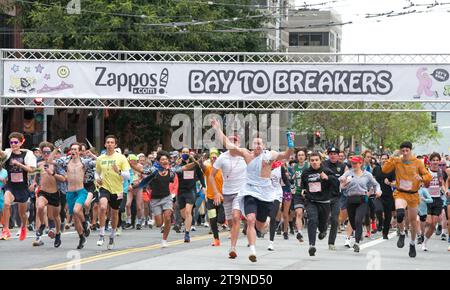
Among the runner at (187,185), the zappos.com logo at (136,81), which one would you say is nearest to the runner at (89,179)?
the runner at (187,185)

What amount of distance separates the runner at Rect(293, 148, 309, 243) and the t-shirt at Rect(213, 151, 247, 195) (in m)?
1.55

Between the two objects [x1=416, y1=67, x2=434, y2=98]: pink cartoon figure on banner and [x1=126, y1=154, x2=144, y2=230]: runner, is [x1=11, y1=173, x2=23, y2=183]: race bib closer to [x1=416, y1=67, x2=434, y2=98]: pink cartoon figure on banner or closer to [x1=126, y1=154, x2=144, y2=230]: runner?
[x1=126, y1=154, x2=144, y2=230]: runner

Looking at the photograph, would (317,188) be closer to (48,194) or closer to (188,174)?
(188,174)

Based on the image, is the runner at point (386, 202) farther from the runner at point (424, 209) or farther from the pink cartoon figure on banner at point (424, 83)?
the pink cartoon figure on banner at point (424, 83)

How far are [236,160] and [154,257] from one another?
212cm

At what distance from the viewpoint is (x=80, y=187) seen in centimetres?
1873

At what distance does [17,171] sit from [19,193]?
1.40 ft

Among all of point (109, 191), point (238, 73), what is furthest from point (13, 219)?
point (109, 191)

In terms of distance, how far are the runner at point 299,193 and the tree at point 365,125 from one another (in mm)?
55929

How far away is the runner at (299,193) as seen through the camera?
19.9 metres

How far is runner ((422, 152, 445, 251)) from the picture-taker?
67.9 feet

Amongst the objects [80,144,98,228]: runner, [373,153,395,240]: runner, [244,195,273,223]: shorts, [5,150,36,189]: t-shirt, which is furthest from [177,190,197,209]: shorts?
[244,195,273,223]: shorts

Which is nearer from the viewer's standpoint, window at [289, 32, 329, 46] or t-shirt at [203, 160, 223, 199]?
t-shirt at [203, 160, 223, 199]
